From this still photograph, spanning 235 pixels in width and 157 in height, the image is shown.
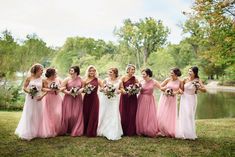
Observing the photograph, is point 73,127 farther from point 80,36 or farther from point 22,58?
point 80,36

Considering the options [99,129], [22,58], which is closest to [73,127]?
[99,129]

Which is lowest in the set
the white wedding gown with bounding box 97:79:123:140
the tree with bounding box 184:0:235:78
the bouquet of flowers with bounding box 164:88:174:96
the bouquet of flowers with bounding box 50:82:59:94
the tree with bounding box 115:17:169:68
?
the white wedding gown with bounding box 97:79:123:140

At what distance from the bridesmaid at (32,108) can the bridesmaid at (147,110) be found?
3.11m

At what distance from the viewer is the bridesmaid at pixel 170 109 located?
382 inches

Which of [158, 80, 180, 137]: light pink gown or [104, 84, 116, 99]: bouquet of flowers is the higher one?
[104, 84, 116, 99]: bouquet of flowers

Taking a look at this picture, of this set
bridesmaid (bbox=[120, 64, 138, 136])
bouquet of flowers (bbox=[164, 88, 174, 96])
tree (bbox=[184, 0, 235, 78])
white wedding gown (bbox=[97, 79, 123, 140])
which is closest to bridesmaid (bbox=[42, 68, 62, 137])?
white wedding gown (bbox=[97, 79, 123, 140])

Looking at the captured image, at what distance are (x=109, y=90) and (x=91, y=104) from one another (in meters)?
0.83

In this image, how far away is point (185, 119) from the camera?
948cm

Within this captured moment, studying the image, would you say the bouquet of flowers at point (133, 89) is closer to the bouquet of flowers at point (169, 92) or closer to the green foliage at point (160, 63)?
the bouquet of flowers at point (169, 92)

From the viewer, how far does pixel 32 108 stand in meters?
8.92

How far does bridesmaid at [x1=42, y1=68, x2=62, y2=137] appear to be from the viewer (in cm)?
919

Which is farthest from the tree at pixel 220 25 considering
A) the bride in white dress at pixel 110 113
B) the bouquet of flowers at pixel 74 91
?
the bouquet of flowers at pixel 74 91

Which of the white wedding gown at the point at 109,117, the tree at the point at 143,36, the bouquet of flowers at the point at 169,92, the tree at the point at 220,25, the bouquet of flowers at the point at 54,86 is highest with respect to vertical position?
the tree at the point at 143,36

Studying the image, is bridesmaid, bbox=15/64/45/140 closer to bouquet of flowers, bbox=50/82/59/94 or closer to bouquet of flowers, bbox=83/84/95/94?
bouquet of flowers, bbox=50/82/59/94
